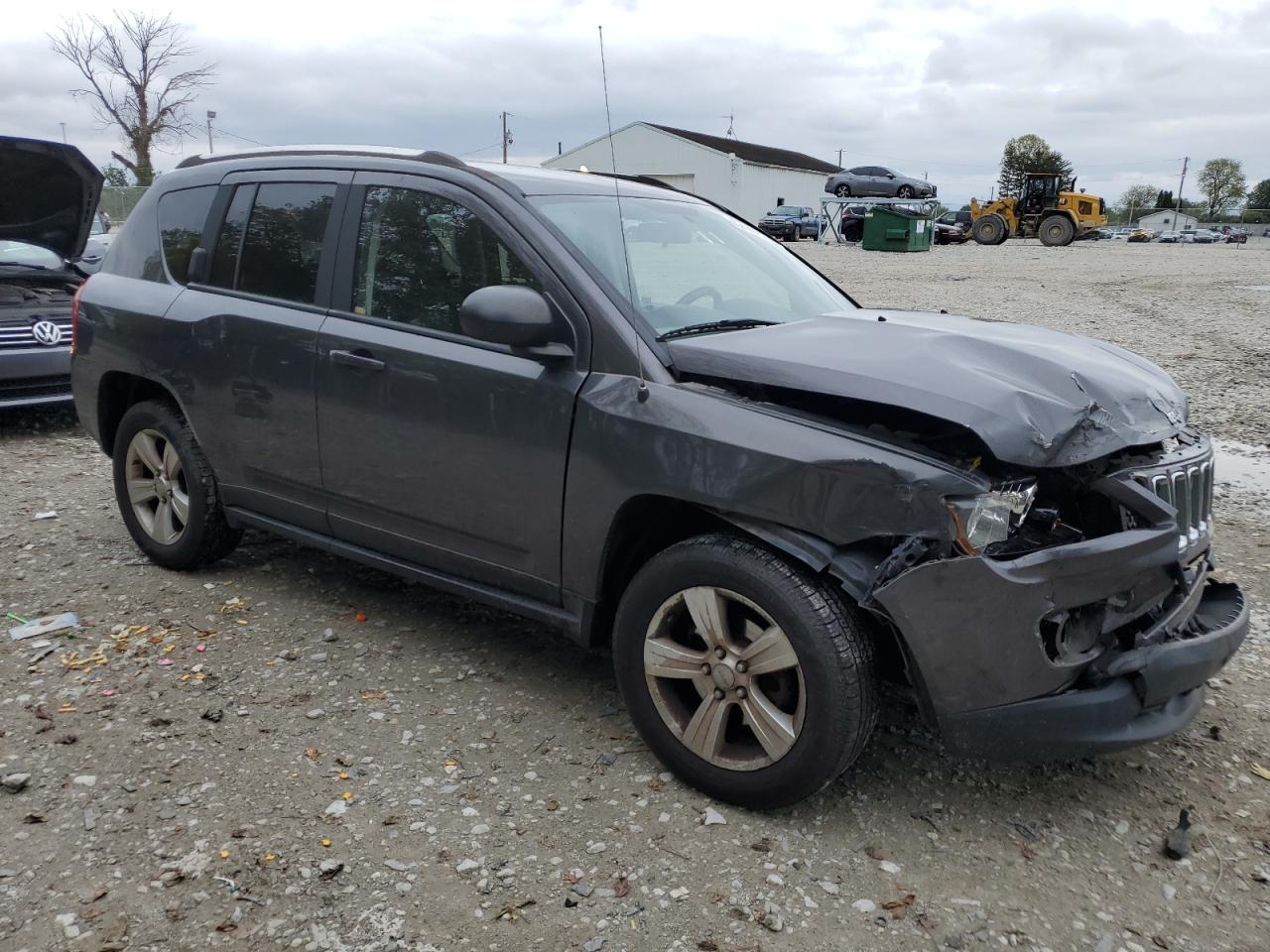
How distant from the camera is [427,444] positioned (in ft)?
11.4

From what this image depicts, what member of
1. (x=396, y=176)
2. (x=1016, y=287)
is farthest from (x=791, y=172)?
(x=396, y=176)

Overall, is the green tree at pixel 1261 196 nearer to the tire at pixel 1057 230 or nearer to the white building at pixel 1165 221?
the white building at pixel 1165 221

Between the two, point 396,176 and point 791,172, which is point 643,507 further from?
point 791,172

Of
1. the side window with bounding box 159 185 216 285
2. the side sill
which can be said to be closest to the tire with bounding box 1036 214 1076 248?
the side window with bounding box 159 185 216 285

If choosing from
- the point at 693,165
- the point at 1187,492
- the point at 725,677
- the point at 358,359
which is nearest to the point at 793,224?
the point at 693,165

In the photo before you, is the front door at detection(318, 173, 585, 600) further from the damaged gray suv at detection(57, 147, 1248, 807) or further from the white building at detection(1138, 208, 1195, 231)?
the white building at detection(1138, 208, 1195, 231)

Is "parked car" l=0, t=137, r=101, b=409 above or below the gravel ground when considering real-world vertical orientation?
above

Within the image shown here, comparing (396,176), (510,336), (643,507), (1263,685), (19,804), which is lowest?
(19,804)

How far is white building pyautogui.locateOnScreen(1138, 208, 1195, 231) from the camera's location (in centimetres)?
8825

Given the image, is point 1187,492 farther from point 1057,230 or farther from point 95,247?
point 1057,230

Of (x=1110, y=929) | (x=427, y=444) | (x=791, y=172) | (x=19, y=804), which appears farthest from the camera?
(x=791, y=172)

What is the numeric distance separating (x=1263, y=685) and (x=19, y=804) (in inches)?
166

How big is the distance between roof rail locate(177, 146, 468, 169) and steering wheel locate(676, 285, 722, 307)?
926 millimetres

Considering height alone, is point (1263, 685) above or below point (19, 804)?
above
